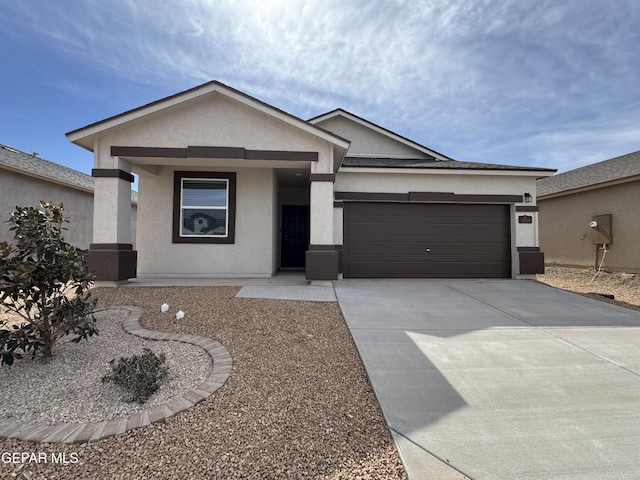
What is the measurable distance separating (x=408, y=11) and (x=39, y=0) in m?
9.34

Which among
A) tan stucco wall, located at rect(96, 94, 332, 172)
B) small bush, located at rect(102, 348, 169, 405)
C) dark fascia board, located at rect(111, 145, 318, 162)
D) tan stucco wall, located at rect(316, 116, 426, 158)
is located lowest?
small bush, located at rect(102, 348, 169, 405)

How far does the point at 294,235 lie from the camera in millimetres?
12219

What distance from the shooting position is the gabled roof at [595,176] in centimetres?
1099

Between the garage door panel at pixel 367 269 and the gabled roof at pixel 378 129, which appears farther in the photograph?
the gabled roof at pixel 378 129

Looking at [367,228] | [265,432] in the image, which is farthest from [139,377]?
[367,228]

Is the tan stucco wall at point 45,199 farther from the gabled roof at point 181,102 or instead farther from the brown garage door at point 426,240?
the brown garage door at point 426,240

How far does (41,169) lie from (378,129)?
1301 centimetres

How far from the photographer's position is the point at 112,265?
24.2ft

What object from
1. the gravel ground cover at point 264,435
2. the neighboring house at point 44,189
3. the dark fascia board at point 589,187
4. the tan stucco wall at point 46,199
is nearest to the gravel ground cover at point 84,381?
the gravel ground cover at point 264,435

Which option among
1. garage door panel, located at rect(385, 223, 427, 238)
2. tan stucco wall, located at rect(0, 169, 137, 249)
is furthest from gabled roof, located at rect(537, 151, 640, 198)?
tan stucco wall, located at rect(0, 169, 137, 249)

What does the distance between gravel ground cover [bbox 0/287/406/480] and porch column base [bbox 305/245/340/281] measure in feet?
12.4

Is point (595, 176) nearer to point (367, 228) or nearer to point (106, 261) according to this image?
point (367, 228)

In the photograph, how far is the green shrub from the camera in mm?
3102

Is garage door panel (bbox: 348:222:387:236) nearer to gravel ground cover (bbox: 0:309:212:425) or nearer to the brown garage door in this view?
the brown garage door
